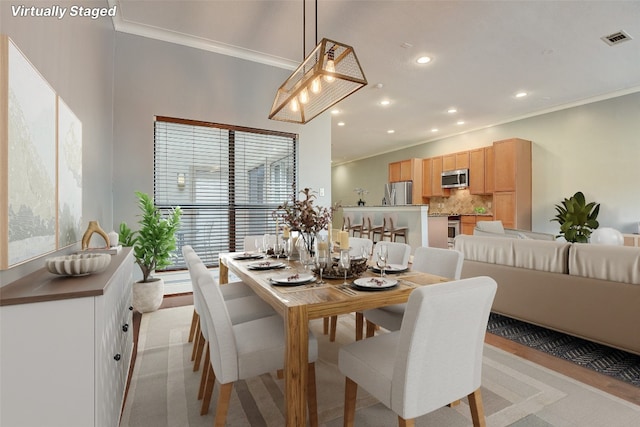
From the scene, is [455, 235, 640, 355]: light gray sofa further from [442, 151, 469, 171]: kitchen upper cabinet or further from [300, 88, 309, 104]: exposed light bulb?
[442, 151, 469, 171]: kitchen upper cabinet

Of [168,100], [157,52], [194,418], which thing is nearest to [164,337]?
[194,418]

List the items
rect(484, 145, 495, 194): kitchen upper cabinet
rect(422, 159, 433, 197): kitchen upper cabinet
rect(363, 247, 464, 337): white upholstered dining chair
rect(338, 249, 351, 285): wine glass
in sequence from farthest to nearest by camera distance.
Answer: rect(422, 159, 433, 197): kitchen upper cabinet → rect(484, 145, 495, 194): kitchen upper cabinet → rect(363, 247, 464, 337): white upholstered dining chair → rect(338, 249, 351, 285): wine glass

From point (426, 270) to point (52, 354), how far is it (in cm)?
202

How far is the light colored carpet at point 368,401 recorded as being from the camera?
5.32 ft

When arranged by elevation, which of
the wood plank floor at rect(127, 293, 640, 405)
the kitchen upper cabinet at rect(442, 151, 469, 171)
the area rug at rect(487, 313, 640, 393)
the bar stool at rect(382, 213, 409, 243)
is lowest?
the wood plank floor at rect(127, 293, 640, 405)

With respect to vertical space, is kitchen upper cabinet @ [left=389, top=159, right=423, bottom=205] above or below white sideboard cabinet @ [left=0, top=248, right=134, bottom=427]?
above

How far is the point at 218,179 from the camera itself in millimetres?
4195

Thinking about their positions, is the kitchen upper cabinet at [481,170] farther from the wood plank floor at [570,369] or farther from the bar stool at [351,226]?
the wood plank floor at [570,369]

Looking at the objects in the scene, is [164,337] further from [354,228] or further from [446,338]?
[354,228]

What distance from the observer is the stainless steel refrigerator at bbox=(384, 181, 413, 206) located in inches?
359

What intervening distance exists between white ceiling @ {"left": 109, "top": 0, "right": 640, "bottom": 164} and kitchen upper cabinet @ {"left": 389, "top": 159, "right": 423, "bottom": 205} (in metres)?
3.13

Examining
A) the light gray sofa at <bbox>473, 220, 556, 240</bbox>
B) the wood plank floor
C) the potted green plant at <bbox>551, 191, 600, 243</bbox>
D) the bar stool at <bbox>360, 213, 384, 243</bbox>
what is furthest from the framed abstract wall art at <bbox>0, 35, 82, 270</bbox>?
the potted green plant at <bbox>551, 191, 600, 243</bbox>

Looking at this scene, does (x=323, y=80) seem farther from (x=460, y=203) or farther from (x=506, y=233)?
(x=460, y=203)

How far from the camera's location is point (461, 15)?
3270 millimetres
